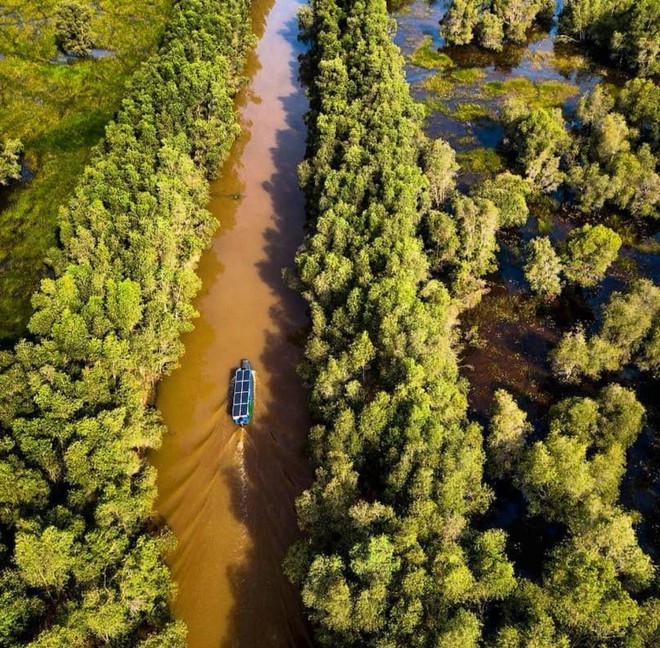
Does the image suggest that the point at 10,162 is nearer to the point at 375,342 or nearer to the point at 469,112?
the point at 375,342

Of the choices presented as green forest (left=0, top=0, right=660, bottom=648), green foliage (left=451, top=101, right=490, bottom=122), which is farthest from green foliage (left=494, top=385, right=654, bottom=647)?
green foliage (left=451, top=101, right=490, bottom=122)

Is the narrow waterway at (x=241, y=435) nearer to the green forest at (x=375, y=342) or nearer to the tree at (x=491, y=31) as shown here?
the green forest at (x=375, y=342)

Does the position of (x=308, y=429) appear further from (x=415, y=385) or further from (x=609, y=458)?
(x=609, y=458)

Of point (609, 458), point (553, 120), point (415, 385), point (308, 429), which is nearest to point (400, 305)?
point (415, 385)

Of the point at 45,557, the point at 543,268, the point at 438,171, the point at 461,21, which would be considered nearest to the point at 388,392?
the point at 45,557

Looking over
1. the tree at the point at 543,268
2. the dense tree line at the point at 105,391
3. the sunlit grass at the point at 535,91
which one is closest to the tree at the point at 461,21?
the sunlit grass at the point at 535,91

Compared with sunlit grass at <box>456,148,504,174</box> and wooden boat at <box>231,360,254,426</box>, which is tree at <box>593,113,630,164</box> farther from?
wooden boat at <box>231,360,254,426</box>
